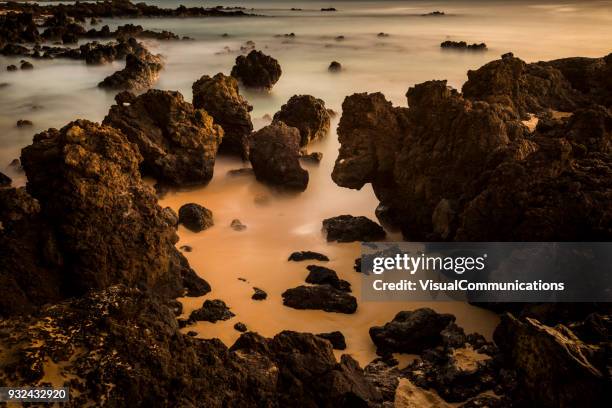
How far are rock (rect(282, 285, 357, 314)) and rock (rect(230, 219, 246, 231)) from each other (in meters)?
2.62

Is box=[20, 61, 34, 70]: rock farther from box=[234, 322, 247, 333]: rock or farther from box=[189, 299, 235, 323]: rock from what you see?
box=[234, 322, 247, 333]: rock

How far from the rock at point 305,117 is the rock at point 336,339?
8.32 metres

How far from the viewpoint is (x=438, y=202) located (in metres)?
8.61

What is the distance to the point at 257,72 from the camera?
2128 cm

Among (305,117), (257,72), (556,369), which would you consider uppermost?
Result: (257,72)

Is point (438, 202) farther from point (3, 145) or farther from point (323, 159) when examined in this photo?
point (3, 145)

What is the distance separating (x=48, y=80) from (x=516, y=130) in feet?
69.9

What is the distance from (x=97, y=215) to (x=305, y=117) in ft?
28.0

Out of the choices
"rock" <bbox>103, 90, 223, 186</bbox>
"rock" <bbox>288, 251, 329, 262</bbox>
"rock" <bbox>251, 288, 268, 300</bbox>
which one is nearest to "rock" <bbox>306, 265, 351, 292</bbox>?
"rock" <bbox>288, 251, 329, 262</bbox>

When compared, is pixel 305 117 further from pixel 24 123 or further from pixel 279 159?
pixel 24 123

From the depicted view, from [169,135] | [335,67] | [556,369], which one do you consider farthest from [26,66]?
[556,369]

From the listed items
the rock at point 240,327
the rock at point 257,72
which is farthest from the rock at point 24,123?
the rock at point 240,327

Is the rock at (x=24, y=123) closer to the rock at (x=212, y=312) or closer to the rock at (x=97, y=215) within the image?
the rock at (x=97, y=215)

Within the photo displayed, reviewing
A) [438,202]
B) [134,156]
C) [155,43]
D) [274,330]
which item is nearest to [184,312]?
[274,330]
